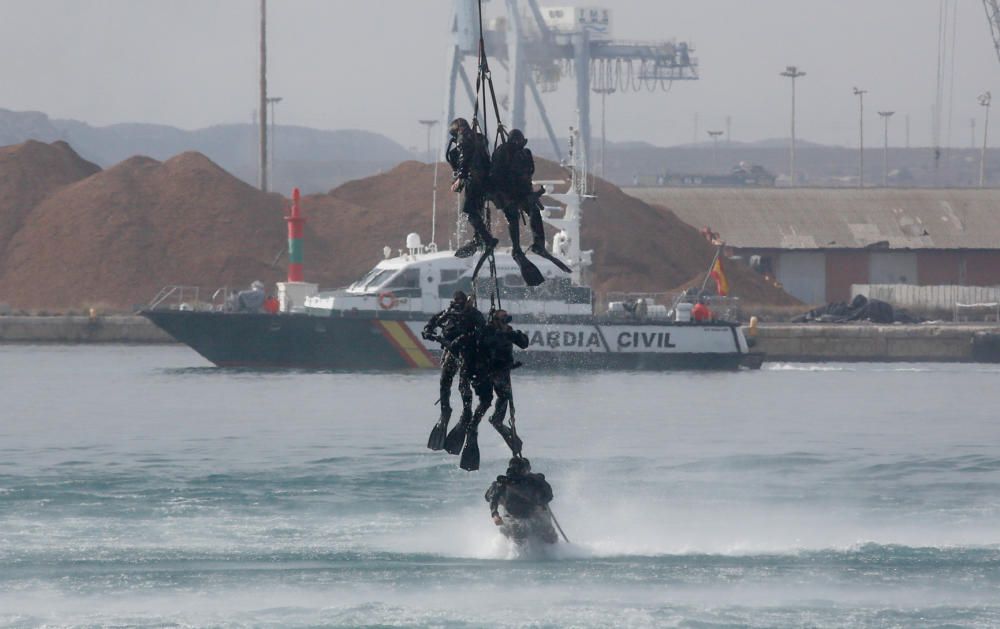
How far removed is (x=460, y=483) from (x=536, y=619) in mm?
7574

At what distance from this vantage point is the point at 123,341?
51625 millimetres

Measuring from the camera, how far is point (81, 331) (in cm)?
5169

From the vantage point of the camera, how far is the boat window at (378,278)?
129 feet

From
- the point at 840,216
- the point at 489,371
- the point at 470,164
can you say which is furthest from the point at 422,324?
the point at 840,216

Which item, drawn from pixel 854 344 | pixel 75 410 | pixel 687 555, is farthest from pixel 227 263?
pixel 687 555

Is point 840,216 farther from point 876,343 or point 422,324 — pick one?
point 422,324

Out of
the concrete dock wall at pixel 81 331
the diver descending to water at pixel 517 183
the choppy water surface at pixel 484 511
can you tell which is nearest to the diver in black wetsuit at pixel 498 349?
the diver descending to water at pixel 517 183

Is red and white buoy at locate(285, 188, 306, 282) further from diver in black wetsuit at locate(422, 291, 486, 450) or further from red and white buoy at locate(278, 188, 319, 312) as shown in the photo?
diver in black wetsuit at locate(422, 291, 486, 450)

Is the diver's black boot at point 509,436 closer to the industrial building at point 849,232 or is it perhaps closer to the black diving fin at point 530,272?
the black diving fin at point 530,272

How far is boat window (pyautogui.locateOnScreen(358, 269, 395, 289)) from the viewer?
3941 centimetres

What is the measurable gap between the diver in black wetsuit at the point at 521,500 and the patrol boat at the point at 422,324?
2039 cm

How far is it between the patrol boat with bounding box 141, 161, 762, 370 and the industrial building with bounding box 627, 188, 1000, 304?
2948 centimetres

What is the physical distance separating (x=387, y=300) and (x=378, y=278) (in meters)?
0.88

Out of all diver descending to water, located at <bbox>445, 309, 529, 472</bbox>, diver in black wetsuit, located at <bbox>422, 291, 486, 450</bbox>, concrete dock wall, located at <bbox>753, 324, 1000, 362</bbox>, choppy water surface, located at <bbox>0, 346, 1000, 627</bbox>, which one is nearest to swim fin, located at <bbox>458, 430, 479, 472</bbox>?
diver descending to water, located at <bbox>445, 309, 529, 472</bbox>
